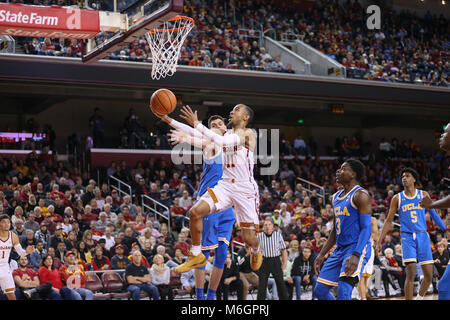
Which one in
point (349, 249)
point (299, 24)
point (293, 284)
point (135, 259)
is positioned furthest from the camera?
point (299, 24)

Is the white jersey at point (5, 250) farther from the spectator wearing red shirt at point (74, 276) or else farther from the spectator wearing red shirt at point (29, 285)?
the spectator wearing red shirt at point (74, 276)

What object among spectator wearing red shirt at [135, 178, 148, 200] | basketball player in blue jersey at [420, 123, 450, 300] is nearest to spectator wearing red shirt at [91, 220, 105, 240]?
spectator wearing red shirt at [135, 178, 148, 200]

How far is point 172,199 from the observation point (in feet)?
53.0

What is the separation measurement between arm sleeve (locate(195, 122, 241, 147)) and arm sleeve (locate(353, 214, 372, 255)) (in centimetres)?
157

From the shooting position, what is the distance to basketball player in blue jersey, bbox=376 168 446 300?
925 cm

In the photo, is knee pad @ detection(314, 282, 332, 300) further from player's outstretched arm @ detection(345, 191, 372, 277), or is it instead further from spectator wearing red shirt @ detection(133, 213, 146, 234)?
spectator wearing red shirt @ detection(133, 213, 146, 234)

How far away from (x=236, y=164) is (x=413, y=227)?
11.5 feet

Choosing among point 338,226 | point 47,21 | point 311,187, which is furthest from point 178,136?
point 311,187

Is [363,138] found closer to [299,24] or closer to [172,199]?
[299,24]

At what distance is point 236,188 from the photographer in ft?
23.6

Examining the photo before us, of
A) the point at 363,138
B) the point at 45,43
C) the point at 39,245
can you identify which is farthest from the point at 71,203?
the point at 363,138

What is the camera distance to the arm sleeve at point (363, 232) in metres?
6.53

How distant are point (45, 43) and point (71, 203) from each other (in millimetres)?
4648

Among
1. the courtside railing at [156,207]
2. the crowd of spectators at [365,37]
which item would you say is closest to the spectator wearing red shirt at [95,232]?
the courtside railing at [156,207]
